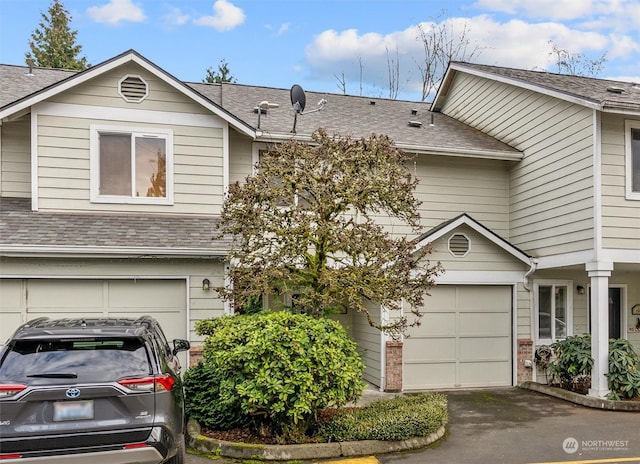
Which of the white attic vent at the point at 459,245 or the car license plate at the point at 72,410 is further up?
the white attic vent at the point at 459,245

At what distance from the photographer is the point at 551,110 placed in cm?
1164

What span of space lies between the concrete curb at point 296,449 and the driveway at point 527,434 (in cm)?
14

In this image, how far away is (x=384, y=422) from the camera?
703cm

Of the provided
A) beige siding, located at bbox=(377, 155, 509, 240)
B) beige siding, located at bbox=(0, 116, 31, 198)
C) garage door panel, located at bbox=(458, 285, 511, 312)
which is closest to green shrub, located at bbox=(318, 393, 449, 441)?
garage door panel, located at bbox=(458, 285, 511, 312)

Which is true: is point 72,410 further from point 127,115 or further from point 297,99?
point 297,99

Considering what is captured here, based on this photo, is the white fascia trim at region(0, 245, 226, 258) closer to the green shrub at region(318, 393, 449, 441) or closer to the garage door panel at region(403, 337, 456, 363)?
the green shrub at region(318, 393, 449, 441)

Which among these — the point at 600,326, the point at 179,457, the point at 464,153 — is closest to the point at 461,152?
the point at 464,153

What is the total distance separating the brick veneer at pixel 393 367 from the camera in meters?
11.0

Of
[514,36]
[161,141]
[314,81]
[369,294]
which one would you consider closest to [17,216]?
[161,141]

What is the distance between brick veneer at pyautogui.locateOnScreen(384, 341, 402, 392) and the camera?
1103 cm

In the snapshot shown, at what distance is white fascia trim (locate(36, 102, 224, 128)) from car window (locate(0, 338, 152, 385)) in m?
6.56

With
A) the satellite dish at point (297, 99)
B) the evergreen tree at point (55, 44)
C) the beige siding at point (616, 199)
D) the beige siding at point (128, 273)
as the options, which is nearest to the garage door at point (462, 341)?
the beige siding at point (616, 199)

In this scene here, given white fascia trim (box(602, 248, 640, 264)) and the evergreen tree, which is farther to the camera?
the evergreen tree

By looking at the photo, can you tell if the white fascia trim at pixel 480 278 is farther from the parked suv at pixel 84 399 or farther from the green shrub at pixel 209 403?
the parked suv at pixel 84 399
